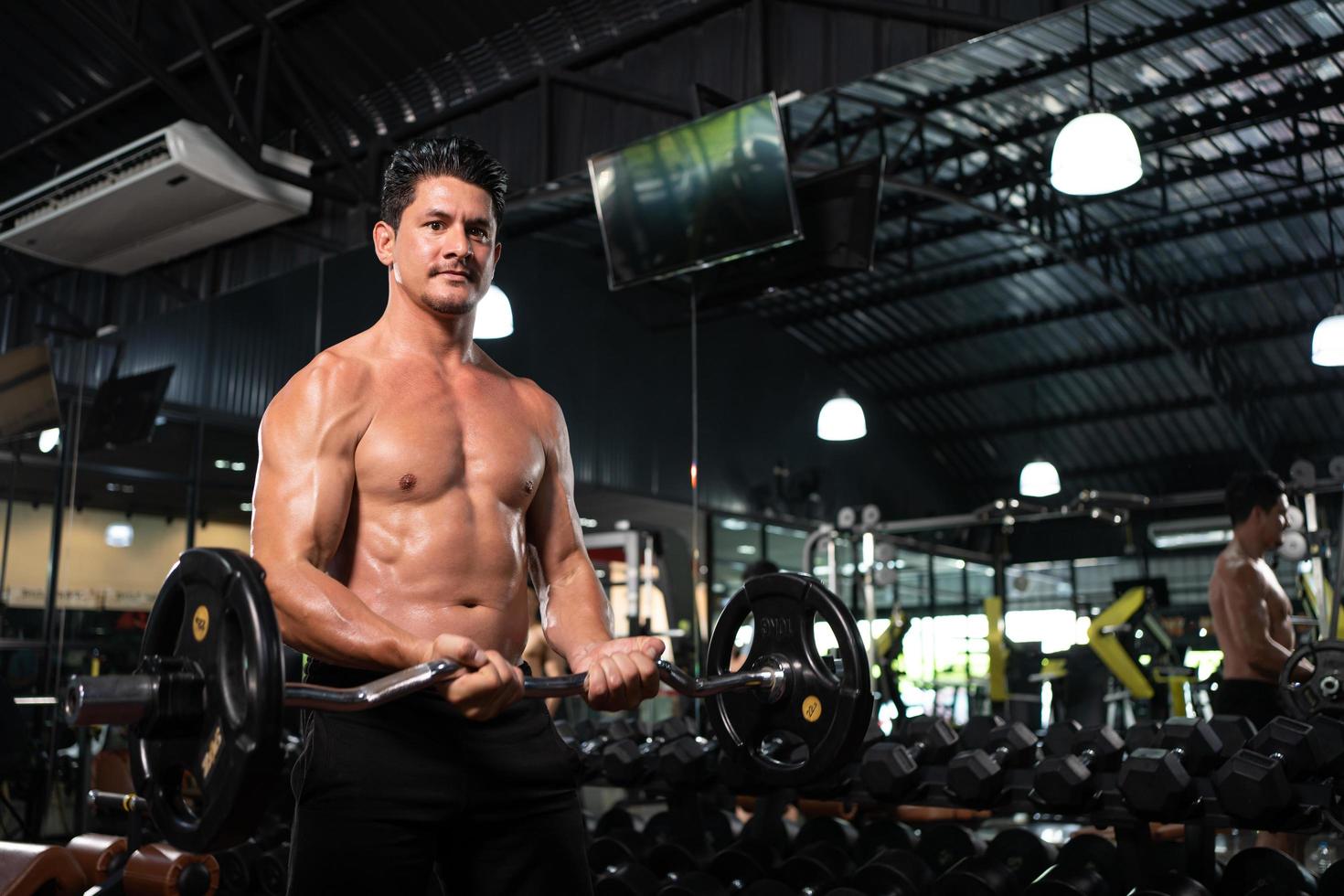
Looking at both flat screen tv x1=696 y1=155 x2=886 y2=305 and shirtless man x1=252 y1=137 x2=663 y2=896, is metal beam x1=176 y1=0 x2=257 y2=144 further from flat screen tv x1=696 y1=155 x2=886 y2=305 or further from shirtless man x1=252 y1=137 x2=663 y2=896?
shirtless man x1=252 y1=137 x2=663 y2=896

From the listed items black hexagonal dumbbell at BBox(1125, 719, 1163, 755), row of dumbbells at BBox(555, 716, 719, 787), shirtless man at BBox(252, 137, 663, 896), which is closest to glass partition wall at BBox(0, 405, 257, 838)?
row of dumbbells at BBox(555, 716, 719, 787)

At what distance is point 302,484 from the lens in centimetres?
167

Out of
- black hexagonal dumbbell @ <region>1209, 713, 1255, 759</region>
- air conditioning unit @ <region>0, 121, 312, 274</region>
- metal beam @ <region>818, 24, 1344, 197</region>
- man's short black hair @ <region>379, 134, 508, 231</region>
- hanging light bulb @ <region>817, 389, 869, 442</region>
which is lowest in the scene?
black hexagonal dumbbell @ <region>1209, 713, 1255, 759</region>

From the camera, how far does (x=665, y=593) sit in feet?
16.1

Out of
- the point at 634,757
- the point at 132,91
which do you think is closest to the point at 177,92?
the point at 132,91

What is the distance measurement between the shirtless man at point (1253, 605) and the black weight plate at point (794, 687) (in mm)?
2140

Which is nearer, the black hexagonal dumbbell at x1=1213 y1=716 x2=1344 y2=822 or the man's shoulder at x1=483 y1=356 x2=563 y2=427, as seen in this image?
the man's shoulder at x1=483 y1=356 x2=563 y2=427

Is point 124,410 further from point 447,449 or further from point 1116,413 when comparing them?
point 447,449

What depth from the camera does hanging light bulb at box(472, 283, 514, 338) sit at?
16.7 ft

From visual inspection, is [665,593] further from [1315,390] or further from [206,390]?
[206,390]

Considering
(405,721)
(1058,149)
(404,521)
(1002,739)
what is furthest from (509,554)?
(1058,149)

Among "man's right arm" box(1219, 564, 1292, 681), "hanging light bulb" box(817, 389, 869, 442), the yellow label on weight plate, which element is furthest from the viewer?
"hanging light bulb" box(817, 389, 869, 442)

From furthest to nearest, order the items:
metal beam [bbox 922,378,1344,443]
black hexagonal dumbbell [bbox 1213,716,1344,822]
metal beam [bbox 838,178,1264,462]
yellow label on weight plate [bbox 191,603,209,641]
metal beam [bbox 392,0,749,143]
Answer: metal beam [bbox 392,0,749,143] → metal beam [bbox 838,178,1264,462] → metal beam [bbox 922,378,1344,443] → black hexagonal dumbbell [bbox 1213,716,1344,822] → yellow label on weight plate [bbox 191,603,209,641]

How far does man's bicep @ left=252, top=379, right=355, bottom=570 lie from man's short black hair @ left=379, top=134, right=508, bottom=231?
344 mm
